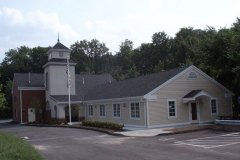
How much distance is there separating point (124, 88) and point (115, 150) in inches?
752

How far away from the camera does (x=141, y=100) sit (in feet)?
99.3

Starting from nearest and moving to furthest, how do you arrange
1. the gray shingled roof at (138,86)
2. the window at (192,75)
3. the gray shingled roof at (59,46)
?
the gray shingled roof at (138,86) < the window at (192,75) < the gray shingled roof at (59,46)

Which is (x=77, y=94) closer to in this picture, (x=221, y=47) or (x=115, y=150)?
(x=221, y=47)

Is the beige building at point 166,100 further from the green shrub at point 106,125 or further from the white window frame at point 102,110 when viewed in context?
the green shrub at point 106,125

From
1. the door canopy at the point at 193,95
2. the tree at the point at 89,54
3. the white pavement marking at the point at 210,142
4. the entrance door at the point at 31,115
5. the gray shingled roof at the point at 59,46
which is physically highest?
the tree at the point at 89,54

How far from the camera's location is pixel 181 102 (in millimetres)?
31594

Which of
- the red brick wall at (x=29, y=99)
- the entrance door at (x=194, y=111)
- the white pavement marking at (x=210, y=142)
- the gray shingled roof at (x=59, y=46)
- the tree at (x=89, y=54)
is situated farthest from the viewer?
the tree at (x=89, y=54)

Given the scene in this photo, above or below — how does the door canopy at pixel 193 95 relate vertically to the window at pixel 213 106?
above

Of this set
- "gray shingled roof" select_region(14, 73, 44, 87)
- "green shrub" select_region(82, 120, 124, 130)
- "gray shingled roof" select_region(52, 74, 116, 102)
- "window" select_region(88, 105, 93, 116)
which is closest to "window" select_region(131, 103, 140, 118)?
"green shrub" select_region(82, 120, 124, 130)

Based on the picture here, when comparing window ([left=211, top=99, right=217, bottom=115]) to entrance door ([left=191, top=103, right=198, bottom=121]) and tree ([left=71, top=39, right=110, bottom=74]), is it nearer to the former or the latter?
entrance door ([left=191, top=103, right=198, bottom=121])

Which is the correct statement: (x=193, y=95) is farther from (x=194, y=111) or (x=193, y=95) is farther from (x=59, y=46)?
(x=59, y=46)

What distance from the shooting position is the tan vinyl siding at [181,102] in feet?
99.5

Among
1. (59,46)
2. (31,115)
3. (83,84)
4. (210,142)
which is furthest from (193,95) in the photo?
(31,115)

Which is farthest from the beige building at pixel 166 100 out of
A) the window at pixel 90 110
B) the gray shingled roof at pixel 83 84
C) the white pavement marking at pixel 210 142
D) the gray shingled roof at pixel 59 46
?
the gray shingled roof at pixel 59 46
